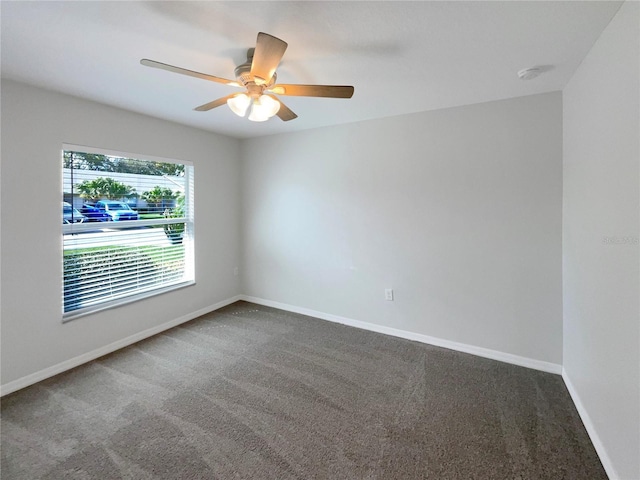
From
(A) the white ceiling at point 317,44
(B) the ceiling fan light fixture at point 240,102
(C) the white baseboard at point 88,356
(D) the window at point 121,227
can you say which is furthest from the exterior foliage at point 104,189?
(B) the ceiling fan light fixture at point 240,102

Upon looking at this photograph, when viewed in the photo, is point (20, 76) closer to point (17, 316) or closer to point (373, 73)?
point (17, 316)

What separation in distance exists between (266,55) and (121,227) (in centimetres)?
250

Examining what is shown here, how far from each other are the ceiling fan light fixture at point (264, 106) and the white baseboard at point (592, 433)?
267cm

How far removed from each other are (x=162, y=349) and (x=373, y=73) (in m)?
3.10

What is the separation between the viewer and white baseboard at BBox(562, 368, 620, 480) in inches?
58.7

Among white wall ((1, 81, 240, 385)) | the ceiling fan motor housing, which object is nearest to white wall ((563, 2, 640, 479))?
the ceiling fan motor housing

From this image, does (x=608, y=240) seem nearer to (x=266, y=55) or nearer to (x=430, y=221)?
(x=430, y=221)

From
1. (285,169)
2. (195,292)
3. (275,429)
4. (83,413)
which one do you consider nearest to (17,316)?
(83,413)

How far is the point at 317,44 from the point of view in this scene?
5.62 feet

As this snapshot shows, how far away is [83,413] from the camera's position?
1.98 metres

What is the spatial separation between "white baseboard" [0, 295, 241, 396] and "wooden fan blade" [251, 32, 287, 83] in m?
2.86

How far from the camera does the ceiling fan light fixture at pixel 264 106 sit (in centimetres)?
177

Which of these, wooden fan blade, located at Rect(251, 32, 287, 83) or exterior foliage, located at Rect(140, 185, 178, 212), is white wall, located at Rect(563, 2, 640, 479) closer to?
wooden fan blade, located at Rect(251, 32, 287, 83)

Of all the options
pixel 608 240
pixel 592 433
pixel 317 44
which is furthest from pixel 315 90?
pixel 592 433
